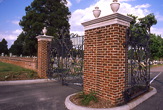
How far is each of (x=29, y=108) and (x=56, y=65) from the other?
16.0ft

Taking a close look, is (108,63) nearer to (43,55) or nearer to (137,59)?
(137,59)

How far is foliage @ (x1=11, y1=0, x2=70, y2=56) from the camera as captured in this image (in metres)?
26.5

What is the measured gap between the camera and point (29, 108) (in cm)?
451

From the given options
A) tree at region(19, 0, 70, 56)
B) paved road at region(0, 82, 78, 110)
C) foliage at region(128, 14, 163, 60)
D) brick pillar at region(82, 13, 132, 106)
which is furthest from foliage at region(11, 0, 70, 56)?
brick pillar at region(82, 13, 132, 106)

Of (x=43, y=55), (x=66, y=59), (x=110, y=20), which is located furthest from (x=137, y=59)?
(x=43, y=55)

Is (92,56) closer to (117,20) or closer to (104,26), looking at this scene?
(104,26)

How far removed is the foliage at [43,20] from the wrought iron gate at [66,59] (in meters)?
17.0

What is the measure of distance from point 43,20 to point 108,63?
1009 inches

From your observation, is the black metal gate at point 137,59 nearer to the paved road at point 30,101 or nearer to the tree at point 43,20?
the paved road at point 30,101

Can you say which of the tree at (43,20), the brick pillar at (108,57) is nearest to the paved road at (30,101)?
the brick pillar at (108,57)

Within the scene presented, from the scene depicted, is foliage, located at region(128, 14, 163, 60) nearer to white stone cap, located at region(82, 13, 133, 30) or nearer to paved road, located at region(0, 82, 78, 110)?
white stone cap, located at region(82, 13, 133, 30)

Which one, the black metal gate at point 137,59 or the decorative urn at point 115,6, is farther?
the black metal gate at point 137,59

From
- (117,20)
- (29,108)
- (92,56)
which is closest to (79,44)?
(92,56)

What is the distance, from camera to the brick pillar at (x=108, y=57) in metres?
4.21
